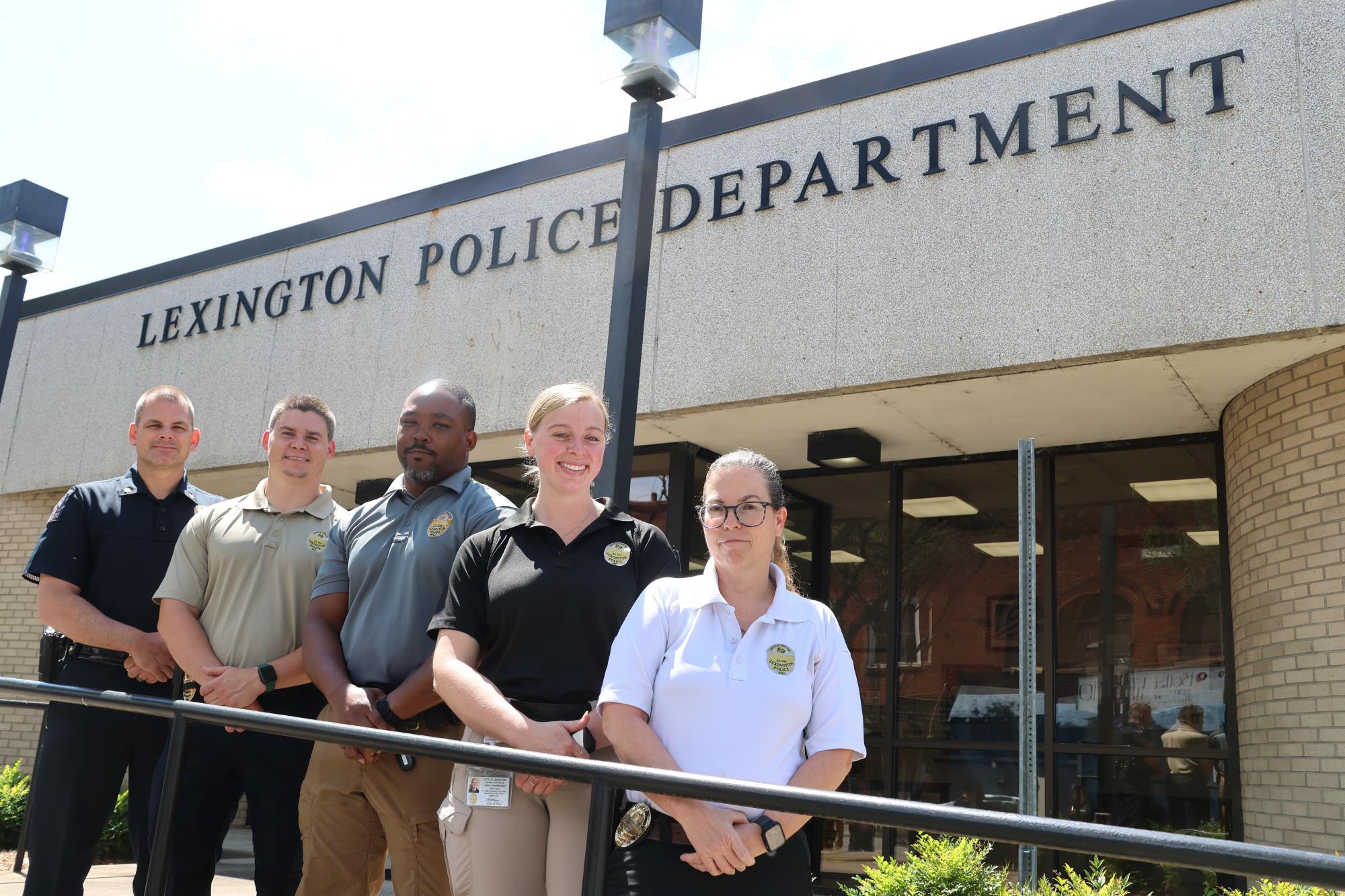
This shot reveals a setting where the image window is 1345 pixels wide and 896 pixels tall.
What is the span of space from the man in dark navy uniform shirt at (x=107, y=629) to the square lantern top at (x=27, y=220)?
14.8 feet

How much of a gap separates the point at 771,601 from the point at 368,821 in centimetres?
144

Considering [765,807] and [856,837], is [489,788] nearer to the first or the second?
[765,807]

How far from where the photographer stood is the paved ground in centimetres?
642

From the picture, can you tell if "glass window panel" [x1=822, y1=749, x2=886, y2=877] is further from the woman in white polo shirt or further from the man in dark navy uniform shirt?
the woman in white polo shirt

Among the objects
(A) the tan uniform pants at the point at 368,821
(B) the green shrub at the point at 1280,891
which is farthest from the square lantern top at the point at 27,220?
(B) the green shrub at the point at 1280,891

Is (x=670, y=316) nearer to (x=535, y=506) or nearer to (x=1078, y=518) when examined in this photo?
(x=1078, y=518)

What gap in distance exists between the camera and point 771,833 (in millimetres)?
2309

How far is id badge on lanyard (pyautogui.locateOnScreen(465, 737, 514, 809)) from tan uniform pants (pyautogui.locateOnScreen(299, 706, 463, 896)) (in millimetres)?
403

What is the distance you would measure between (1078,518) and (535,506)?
548cm

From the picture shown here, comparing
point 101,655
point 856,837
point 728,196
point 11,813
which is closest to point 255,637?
point 101,655

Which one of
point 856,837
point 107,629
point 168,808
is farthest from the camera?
point 856,837

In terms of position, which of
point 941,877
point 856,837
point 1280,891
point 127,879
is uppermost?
point 1280,891

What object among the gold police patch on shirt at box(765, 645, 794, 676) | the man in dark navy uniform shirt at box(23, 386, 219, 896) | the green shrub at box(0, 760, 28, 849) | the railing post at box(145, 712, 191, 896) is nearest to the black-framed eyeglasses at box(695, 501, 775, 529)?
the gold police patch on shirt at box(765, 645, 794, 676)

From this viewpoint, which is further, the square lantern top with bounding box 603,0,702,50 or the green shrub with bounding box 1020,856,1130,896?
the green shrub with bounding box 1020,856,1130,896
